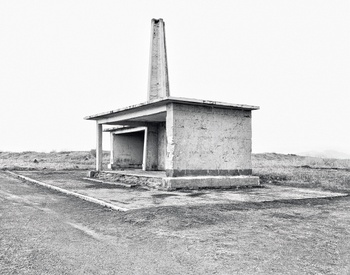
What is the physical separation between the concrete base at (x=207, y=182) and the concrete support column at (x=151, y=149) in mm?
7177

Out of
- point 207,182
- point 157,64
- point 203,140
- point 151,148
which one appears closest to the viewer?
point 207,182

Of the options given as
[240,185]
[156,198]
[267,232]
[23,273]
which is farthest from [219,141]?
[23,273]

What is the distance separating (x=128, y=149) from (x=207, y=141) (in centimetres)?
1218

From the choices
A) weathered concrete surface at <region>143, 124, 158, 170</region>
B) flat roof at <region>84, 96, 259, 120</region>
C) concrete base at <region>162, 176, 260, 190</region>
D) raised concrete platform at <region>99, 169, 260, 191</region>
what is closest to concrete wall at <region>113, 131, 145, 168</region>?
weathered concrete surface at <region>143, 124, 158, 170</region>

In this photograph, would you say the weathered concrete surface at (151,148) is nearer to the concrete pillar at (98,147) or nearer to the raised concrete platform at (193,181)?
the concrete pillar at (98,147)

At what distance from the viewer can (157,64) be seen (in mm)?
21469

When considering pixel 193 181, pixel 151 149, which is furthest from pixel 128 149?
pixel 193 181

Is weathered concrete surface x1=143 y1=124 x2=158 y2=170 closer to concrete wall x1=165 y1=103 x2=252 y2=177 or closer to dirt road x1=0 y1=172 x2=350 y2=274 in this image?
concrete wall x1=165 y1=103 x2=252 y2=177

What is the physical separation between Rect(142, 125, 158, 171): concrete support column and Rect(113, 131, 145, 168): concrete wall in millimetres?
4349

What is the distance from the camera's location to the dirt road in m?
4.46

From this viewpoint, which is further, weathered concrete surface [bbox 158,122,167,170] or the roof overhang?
weathered concrete surface [bbox 158,122,167,170]

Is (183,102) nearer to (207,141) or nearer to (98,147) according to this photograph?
(207,141)

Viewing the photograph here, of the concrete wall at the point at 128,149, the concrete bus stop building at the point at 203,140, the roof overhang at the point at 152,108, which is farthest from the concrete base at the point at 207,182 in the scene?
the concrete wall at the point at 128,149

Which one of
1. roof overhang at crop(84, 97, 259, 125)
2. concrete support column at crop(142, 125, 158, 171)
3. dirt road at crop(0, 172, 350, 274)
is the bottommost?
dirt road at crop(0, 172, 350, 274)
